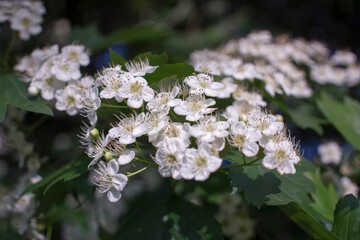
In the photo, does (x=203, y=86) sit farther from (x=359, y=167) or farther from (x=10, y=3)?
(x=359, y=167)

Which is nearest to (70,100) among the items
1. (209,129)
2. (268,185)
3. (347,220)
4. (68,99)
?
(68,99)

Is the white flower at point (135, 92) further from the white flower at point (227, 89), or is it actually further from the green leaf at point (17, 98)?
the green leaf at point (17, 98)

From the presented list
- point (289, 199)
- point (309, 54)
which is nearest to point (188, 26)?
point (309, 54)

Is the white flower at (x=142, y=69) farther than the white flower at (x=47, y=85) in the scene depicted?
No

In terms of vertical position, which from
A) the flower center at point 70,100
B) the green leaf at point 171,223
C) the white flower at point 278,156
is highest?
the white flower at point 278,156

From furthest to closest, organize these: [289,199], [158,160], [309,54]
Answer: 1. [309,54]
2. [289,199]
3. [158,160]

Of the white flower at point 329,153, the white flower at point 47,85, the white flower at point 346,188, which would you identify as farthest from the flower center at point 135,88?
the white flower at point 329,153

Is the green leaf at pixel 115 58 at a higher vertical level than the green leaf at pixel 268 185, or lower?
higher
